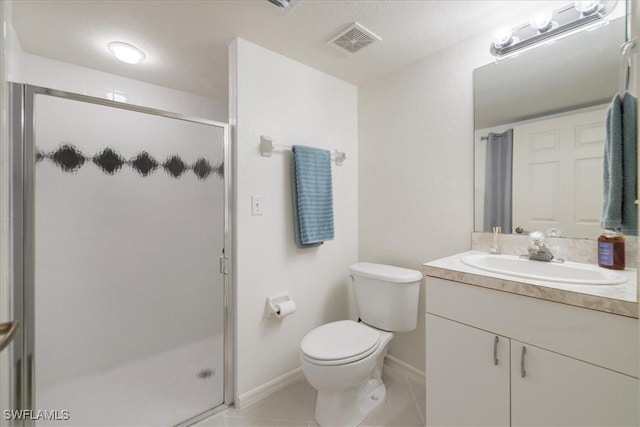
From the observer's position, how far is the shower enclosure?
1.10 meters

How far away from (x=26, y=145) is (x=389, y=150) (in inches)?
75.3

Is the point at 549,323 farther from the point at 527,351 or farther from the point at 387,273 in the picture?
the point at 387,273

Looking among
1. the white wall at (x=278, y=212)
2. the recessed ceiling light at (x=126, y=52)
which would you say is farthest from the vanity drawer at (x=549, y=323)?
the recessed ceiling light at (x=126, y=52)

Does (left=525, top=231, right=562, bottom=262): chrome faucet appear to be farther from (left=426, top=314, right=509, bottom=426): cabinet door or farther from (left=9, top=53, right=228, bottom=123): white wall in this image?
(left=9, top=53, right=228, bottom=123): white wall

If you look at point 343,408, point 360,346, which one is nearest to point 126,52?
point 360,346

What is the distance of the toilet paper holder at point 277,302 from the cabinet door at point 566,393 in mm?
1167

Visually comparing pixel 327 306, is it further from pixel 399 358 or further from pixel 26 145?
pixel 26 145

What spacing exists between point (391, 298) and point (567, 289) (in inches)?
34.8

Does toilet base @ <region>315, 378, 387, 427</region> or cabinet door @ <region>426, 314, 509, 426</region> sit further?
toilet base @ <region>315, 378, 387, 427</region>

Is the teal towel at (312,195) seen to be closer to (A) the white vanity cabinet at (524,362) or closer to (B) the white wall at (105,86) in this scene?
(A) the white vanity cabinet at (524,362)

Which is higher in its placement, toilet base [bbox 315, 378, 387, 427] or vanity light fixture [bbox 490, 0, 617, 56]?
vanity light fixture [bbox 490, 0, 617, 56]

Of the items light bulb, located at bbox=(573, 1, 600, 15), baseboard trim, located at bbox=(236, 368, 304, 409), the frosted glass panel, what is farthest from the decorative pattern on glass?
light bulb, located at bbox=(573, 1, 600, 15)

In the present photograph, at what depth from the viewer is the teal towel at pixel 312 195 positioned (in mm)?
1726

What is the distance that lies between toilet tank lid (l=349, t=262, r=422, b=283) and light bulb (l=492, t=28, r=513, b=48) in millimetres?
1312
